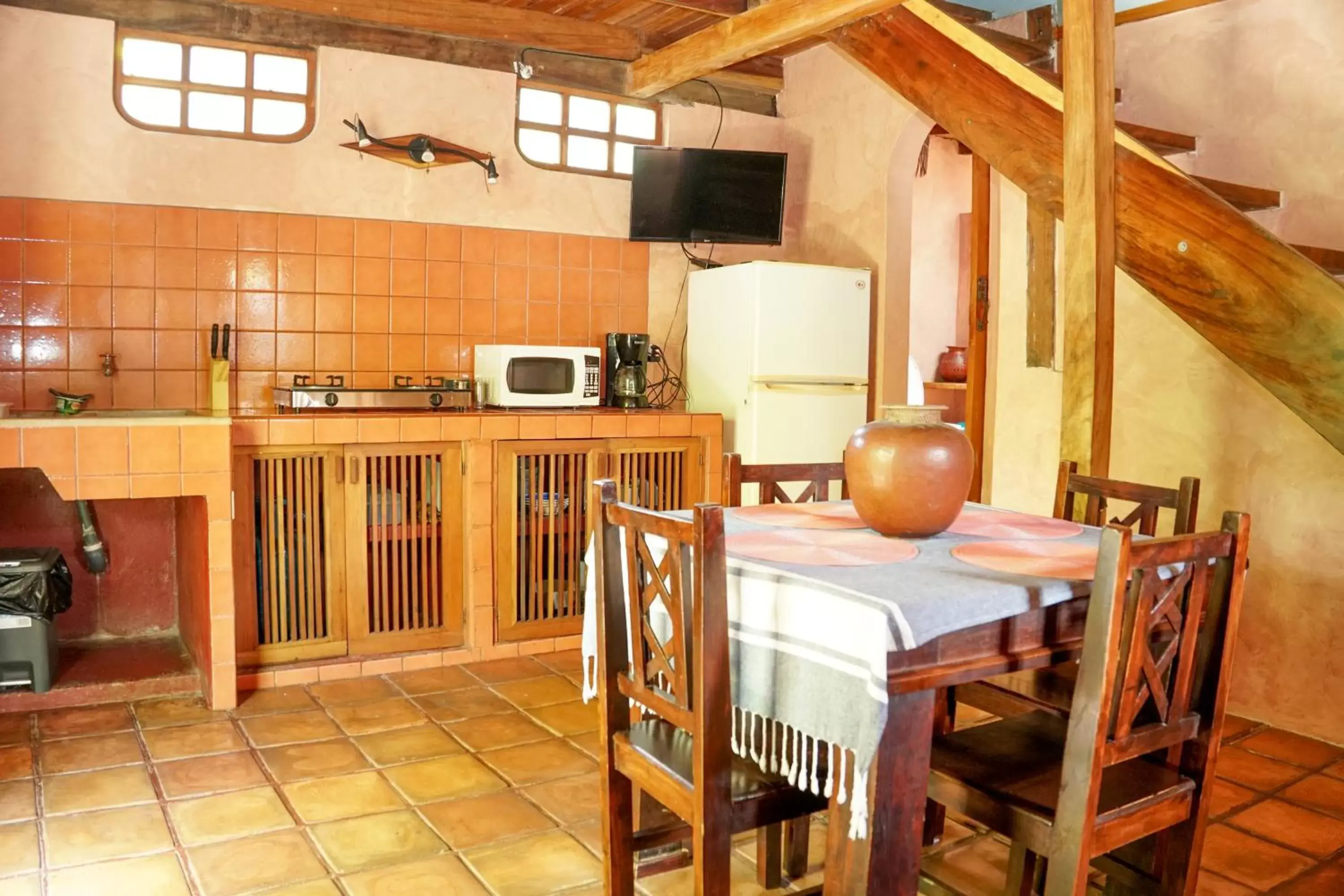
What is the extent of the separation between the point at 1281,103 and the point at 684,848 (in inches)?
118

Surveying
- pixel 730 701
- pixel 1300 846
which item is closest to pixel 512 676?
pixel 730 701

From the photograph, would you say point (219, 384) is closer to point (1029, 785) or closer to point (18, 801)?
point (18, 801)

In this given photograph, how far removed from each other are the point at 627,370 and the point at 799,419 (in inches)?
31.7

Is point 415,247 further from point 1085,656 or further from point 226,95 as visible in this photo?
point 1085,656

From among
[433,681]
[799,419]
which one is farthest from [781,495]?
[799,419]

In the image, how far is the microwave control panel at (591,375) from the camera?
4535 millimetres

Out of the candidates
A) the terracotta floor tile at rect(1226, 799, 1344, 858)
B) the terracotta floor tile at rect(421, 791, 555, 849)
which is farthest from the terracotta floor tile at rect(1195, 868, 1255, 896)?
the terracotta floor tile at rect(421, 791, 555, 849)

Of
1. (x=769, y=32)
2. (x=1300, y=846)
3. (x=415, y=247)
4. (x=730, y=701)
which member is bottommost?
(x=1300, y=846)

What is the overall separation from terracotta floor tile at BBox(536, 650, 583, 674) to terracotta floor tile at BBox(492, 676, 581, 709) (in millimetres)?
97

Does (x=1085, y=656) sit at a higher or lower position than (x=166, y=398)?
lower

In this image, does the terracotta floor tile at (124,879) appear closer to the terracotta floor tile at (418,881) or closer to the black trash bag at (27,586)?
the terracotta floor tile at (418,881)

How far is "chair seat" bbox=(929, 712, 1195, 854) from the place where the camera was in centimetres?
181

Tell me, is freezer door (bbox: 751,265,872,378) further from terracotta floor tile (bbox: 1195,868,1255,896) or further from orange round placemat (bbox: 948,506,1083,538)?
terracotta floor tile (bbox: 1195,868,1255,896)

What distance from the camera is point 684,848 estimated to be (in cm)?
244
